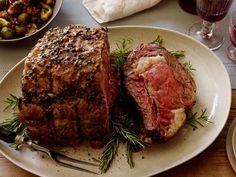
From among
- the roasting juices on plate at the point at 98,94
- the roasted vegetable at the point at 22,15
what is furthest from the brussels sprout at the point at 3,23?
the roasting juices on plate at the point at 98,94

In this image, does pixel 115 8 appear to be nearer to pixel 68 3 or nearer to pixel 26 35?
pixel 68 3

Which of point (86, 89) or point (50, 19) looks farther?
point (50, 19)

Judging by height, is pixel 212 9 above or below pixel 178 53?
above

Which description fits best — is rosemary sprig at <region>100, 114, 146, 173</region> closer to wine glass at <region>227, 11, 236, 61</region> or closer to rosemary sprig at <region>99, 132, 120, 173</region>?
→ rosemary sprig at <region>99, 132, 120, 173</region>

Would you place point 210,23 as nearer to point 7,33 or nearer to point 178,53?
point 178,53

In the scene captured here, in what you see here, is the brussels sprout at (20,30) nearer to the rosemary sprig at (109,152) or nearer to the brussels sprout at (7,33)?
the brussels sprout at (7,33)

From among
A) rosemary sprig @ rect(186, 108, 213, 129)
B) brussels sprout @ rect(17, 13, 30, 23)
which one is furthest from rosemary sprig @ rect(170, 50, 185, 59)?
brussels sprout @ rect(17, 13, 30, 23)

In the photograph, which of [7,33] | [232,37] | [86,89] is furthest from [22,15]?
[232,37]
